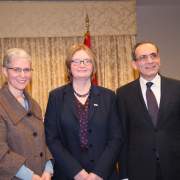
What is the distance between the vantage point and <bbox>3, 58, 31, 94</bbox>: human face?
2355mm

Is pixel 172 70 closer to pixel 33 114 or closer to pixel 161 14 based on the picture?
pixel 161 14

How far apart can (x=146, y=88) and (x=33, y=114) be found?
0.90 metres

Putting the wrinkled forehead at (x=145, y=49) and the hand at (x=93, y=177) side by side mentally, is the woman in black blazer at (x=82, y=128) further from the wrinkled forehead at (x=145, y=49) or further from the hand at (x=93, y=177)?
the wrinkled forehead at (x=145, y=49)

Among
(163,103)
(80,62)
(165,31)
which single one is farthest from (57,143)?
(165,31)

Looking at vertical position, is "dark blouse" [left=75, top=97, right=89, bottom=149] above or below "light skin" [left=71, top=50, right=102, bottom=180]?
below

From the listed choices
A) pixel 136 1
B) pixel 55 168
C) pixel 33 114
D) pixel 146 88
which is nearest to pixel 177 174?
pixel 146 88

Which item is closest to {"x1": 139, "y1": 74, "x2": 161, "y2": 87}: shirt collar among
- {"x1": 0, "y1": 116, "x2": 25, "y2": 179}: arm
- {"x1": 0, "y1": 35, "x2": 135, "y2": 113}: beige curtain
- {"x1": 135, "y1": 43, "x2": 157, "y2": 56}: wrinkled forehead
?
{"x1": 135, "y1": 43, "x2": 157, "y2": 56}: wrinkled forehead

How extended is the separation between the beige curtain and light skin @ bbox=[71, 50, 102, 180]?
9.90 feet

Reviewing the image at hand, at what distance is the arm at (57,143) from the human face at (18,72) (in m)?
0.30

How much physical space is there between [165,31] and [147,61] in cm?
396

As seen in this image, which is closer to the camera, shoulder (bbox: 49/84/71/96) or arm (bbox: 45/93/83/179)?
arm (bbox: 45/93/83/179)

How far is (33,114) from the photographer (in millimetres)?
2441

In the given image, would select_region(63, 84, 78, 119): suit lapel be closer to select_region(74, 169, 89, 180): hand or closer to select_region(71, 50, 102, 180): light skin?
select_region(71, 50, 102, 180): light skin

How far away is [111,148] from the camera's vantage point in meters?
2.53
